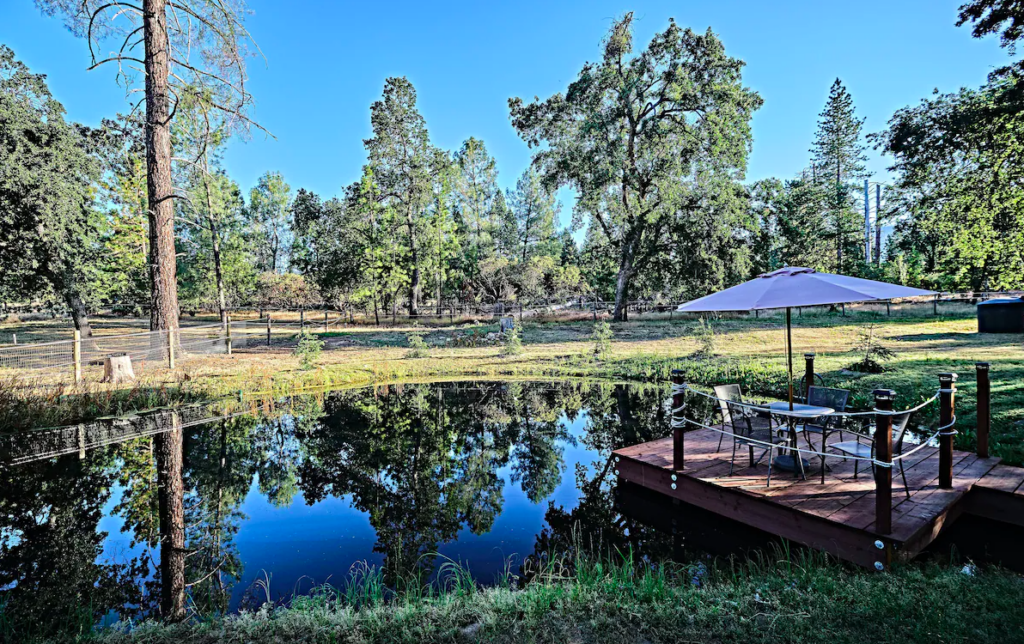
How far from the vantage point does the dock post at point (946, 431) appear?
4168 mm

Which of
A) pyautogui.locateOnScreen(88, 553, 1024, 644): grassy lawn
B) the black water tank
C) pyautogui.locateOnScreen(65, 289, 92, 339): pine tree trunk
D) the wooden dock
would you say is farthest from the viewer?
pyautogui.locateOnScreen(65, 289, 92, 339): pine tree trunk

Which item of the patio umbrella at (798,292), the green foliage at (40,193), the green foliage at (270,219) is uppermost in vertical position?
the green foliage at (270,219)

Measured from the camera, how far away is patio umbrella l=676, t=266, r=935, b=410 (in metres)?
4.20

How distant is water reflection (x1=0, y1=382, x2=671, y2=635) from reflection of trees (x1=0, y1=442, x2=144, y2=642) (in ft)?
0.06

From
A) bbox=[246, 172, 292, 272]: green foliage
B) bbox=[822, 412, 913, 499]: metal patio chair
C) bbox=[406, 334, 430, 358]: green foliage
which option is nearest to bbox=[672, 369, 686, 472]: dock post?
bbox=[822, 412, 913, 499]: metal patio chair

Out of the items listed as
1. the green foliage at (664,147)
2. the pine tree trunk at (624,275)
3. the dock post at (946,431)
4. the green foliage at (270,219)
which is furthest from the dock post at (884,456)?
the green foliage at (270,219)

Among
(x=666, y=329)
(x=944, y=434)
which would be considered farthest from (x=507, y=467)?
(x=666, y=329)

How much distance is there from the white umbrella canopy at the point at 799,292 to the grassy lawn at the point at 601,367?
2.68 meters

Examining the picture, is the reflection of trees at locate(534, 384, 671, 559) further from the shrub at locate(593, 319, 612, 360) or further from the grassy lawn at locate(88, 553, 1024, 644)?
the shrub at locate(593, 319, 612, 360)

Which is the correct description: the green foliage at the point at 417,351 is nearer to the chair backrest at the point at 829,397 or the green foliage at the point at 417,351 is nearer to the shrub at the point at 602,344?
the shrub at the point at 602,344

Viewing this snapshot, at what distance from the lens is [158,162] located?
12.0 metres

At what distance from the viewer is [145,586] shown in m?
3.64

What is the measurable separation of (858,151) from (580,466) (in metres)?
49.8

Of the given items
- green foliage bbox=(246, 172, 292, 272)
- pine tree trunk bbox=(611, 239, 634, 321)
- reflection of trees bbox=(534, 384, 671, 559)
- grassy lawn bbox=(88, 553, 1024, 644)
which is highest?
green foliage bbox=(246, 172, 292, 272)
